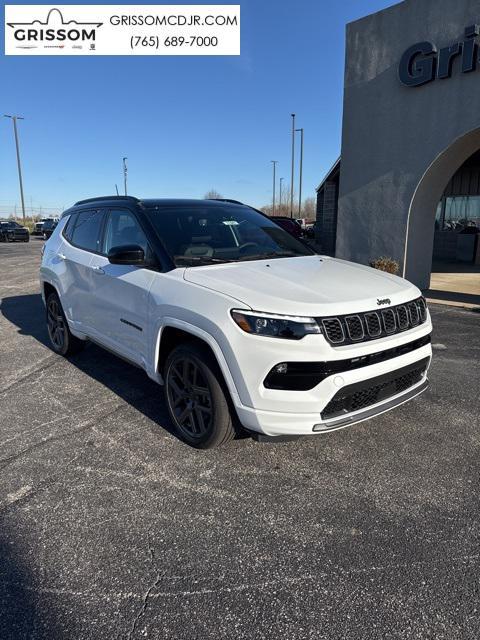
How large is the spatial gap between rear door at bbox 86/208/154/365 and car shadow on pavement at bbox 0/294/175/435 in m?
0.49

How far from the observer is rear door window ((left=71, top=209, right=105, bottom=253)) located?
4.74 m

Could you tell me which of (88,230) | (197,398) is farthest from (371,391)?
(88,230)

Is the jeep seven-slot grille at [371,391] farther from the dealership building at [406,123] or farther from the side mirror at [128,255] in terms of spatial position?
the dealership building at [406,123]

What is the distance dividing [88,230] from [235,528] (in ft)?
11.7

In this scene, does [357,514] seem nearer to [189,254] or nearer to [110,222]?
[189,254]

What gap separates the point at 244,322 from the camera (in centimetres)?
285

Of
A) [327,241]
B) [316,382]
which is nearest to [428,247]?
[316,382]

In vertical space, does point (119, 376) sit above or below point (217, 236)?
below

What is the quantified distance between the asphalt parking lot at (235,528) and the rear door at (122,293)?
61cm

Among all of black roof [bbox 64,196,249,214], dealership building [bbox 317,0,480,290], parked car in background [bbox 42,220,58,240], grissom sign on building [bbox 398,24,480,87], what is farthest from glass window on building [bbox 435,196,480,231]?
parked car in background [bbox 42,220,58,240]

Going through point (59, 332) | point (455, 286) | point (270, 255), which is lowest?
point (455, 286)

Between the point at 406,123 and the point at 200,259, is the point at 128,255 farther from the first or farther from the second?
the point at 406,123

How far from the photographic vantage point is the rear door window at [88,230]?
187 inches

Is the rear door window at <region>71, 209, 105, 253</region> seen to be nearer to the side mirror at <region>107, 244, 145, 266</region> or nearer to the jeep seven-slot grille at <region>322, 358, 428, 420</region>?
the side mirror at <region>107, 244, 145, 266</region>
